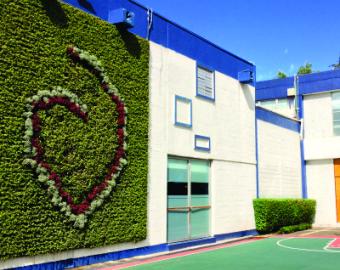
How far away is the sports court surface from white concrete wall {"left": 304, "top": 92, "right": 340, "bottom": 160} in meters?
8.84

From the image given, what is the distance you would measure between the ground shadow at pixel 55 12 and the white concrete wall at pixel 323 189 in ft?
61.0

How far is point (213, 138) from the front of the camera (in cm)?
1731

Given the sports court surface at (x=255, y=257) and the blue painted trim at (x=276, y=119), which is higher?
the blue painted trim at (x=276, y=119)

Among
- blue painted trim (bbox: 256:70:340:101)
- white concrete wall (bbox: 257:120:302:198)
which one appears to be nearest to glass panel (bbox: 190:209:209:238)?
white concrete wall (bbox: 257:120:302:198)

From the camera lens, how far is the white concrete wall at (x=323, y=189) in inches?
980

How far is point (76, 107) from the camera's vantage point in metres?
11.5

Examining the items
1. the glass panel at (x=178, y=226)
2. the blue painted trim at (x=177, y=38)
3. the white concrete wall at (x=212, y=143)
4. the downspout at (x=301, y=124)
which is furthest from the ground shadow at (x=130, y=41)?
the downspout at (x=301, y=124)

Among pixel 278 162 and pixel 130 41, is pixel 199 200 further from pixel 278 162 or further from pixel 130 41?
pixel 278 162

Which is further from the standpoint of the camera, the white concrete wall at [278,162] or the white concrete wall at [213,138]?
the white concrete wall at [278,162]

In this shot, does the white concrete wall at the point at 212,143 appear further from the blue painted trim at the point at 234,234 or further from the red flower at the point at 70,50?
the red flower at the point at 70,50

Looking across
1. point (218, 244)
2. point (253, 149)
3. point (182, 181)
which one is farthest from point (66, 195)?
point (253, 149)

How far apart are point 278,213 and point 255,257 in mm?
7596

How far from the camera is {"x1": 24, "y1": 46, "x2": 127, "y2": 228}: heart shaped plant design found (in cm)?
1034

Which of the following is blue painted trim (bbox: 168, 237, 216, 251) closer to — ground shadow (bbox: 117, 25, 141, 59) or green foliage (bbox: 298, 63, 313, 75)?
ground shadow (bbox: 117, 25, 141, 59)
